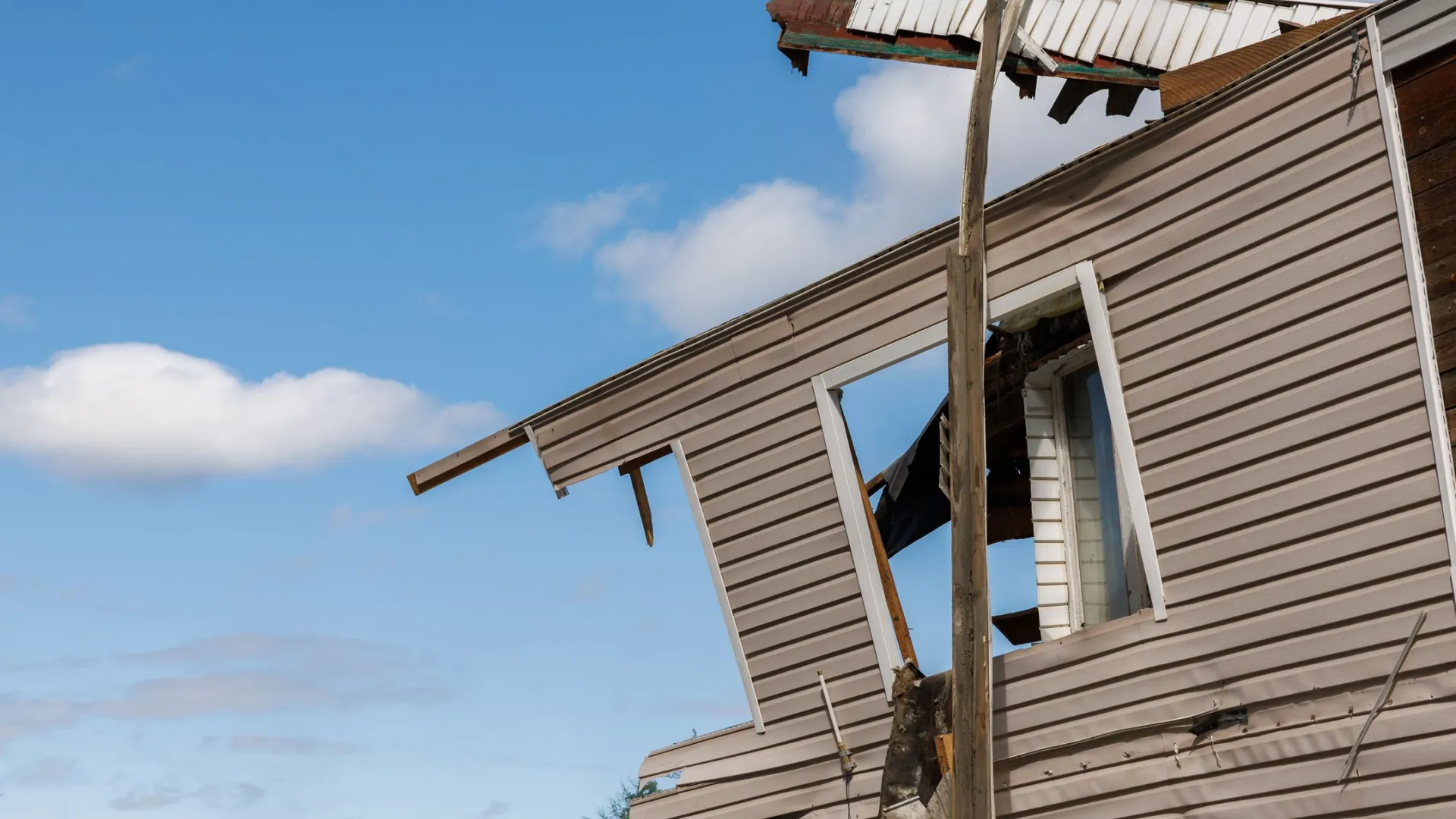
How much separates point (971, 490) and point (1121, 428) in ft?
2.89

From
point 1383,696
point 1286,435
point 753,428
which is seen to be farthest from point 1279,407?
point 753,428

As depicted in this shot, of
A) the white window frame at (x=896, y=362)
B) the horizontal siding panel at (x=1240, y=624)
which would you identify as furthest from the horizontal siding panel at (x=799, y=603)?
the horizontal siding panel at (x=1240, y=624)

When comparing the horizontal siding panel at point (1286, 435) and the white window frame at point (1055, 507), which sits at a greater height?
the white window frame at point (1055, 507)

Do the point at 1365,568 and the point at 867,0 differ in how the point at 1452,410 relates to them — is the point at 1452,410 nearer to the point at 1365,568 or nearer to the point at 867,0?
the point at 1365,568

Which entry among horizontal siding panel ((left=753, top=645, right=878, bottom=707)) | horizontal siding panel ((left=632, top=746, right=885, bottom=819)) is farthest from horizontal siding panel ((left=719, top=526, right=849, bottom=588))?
horizontal siding panel ((left=632, top=746, right=885, bottom=819))

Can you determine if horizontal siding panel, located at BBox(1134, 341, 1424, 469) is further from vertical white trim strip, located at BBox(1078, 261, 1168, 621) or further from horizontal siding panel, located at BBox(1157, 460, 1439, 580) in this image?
horizontal siding panel, located at BBox(1157, 460, 1439, 580)

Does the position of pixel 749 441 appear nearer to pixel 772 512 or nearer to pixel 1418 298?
pixel 772 512

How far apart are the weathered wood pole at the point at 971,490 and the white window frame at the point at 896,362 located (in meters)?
0.28

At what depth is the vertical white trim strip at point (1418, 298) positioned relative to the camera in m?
6.33

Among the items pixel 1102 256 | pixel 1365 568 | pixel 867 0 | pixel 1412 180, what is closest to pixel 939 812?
pixel 1365 568

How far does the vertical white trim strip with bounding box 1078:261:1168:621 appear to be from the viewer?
7480 millimetres

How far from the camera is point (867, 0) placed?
10.6m

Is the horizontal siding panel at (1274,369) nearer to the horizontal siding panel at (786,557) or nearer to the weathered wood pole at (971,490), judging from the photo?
the weathered wood pole at (971,490)

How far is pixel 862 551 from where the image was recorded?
8.69m
